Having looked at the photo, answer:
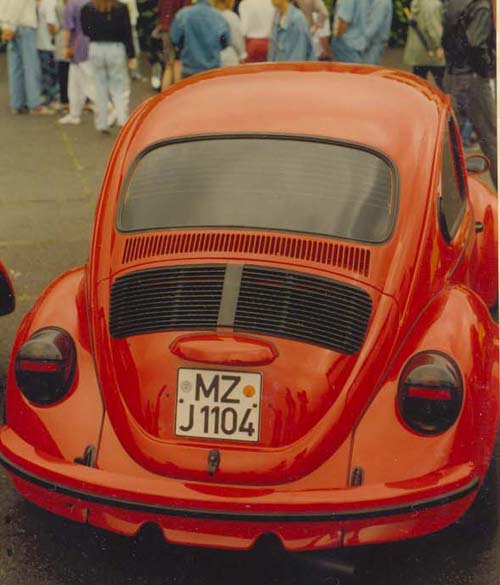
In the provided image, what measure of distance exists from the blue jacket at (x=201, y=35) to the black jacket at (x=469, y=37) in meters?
2.38

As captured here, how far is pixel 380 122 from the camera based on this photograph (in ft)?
15.4

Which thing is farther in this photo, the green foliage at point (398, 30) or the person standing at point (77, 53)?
the green foliage at point (398, 30)

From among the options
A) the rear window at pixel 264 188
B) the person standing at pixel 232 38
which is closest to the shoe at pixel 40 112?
the person standing at pixel 232 38

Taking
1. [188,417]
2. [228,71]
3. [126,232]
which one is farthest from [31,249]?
[188,417]

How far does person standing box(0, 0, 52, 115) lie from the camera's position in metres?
12.7

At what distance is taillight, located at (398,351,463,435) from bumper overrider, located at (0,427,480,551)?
0.17m

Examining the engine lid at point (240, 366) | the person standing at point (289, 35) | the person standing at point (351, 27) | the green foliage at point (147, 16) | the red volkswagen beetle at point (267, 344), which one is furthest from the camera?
the green foliage at point (147, 16)

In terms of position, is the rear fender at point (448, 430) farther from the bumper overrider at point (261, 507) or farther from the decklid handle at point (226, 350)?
the decklid handle at point (226, 350)

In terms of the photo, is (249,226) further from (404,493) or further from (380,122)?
(404,493)

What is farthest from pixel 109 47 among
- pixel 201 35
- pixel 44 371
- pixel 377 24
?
pixel 44 371

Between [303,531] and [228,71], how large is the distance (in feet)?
8.42

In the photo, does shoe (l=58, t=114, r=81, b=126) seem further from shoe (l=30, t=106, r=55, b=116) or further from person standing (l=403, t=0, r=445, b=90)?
person standing (l=403, t=0, r=445, b=90)

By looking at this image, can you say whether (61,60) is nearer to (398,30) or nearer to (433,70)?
(433,70)

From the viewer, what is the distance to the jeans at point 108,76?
11.7 metres
